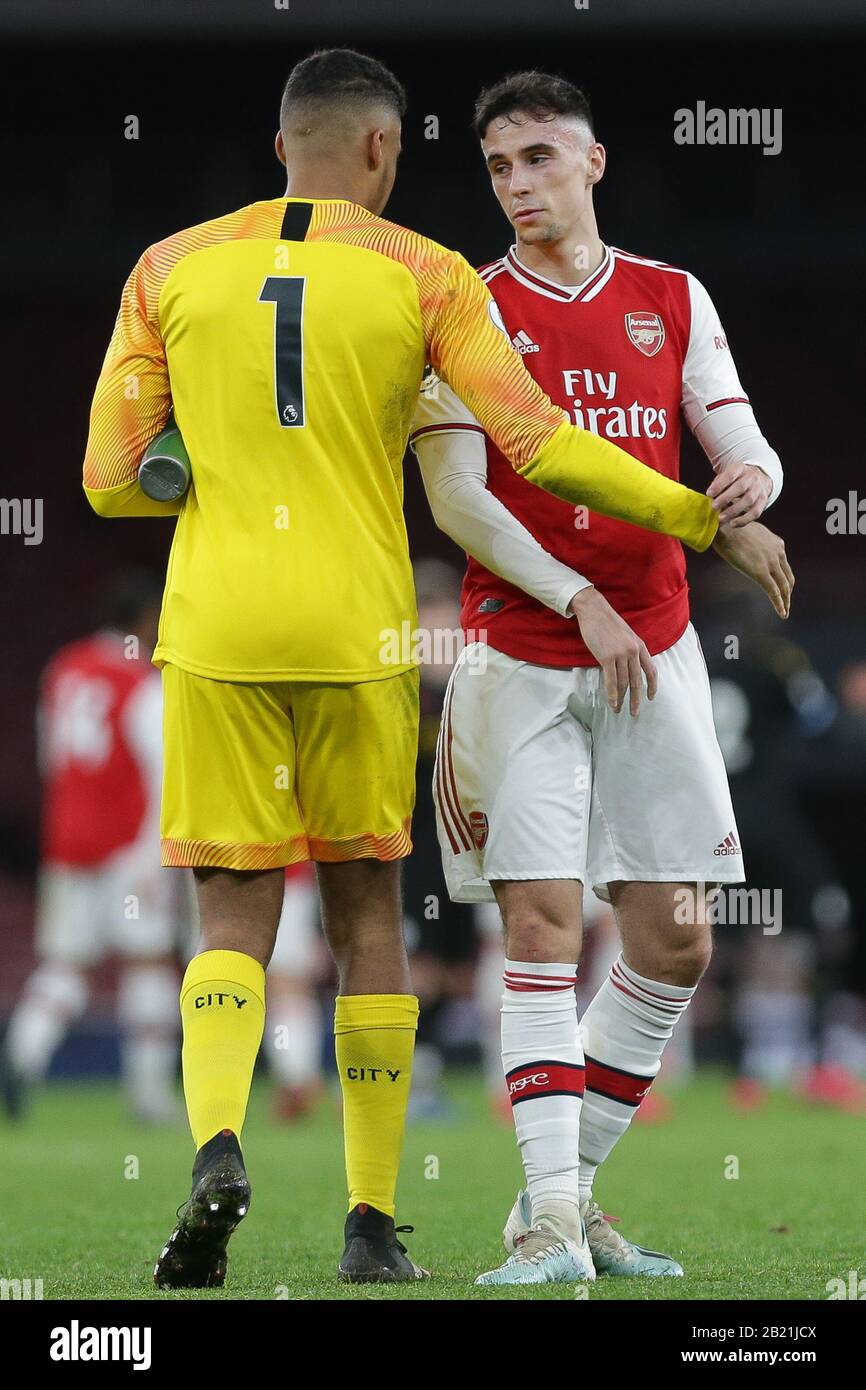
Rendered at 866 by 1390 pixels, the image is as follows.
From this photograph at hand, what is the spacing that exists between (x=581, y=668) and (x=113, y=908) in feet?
19.9

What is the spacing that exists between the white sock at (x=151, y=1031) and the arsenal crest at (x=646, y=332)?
17.7 ft

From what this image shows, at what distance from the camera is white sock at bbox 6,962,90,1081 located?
8570 mm

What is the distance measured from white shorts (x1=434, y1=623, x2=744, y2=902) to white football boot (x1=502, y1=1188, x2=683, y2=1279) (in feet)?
2.14

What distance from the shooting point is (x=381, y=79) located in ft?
12.6

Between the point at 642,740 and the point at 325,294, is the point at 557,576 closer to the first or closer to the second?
the point at 642,740

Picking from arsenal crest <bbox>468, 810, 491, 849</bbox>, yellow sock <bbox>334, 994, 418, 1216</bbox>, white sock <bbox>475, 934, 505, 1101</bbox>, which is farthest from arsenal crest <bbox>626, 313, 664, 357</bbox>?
white sock <bbox>475, 934, 505, 1101</bbox>

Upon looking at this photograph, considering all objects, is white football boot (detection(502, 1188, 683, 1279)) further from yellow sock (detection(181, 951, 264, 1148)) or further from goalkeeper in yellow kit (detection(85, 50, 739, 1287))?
yellow sock (detection(181, 951, 264, 1148))

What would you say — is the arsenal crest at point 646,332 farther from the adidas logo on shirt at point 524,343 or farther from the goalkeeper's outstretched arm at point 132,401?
the goalkeeper's outstretched arm at point 132,401

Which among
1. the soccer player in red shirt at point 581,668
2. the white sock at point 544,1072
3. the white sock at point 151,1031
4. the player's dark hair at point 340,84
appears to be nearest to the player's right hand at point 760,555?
the soccer player in red shirt at point 581,668

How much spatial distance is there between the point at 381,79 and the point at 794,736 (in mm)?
7754

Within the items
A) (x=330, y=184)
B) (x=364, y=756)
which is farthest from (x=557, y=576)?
(x=330, y=184)

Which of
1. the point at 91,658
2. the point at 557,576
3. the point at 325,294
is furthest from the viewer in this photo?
the point at 91,658

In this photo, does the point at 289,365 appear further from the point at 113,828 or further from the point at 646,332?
the point at 113,828

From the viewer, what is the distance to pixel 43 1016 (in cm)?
868
